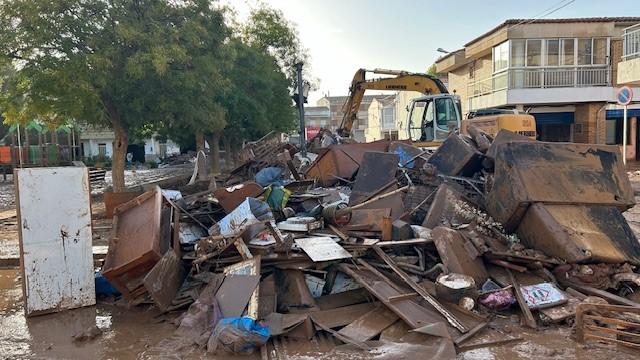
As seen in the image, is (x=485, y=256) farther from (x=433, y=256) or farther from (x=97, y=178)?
(x=97, y=178)

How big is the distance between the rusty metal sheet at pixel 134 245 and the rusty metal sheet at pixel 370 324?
7.37 ft

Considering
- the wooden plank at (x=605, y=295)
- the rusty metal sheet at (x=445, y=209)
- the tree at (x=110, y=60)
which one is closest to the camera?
the wooden plank at (x=605, y=295)

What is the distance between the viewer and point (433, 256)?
584 centimetres

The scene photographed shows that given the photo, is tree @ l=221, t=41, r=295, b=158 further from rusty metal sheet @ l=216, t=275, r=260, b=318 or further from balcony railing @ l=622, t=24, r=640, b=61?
rusty metal sheet @ l=216, t=275, r=260, b=318

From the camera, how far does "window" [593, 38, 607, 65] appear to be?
2230cm

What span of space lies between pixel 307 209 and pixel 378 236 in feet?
5.55

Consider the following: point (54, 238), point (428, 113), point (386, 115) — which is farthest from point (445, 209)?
point (386, 115)

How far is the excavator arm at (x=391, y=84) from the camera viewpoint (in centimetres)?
1650

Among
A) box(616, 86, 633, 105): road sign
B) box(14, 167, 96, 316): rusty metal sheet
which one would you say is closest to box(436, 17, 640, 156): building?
box(616, 86, 633, 105): road sign

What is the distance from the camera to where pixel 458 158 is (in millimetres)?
8219

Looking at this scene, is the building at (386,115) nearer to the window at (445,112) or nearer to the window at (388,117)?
the window at (388,117)

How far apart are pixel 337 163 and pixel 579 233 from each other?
4.91 metres

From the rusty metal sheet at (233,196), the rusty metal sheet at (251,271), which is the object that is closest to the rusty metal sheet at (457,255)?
the rusty metal sheet at (251,271)

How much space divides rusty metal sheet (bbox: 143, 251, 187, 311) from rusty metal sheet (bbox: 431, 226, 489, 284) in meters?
3.05
